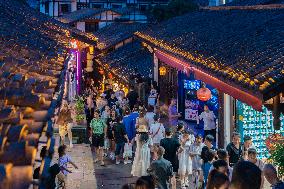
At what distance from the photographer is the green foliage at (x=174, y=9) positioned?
4881cm

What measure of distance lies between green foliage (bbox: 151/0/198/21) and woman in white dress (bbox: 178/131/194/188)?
1462 inches

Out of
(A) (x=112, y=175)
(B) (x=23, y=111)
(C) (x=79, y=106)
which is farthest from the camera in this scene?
(C) (x=79, y=106)

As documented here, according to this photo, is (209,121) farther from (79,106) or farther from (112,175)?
(79,106)

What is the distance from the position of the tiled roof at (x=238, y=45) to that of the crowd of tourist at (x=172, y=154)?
4.58 ft

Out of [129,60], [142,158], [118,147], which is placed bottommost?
[142,158]

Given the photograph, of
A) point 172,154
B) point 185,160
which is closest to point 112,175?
point 185,160

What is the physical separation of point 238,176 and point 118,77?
2332 cm

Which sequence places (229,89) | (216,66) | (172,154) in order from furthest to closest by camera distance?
(216,66)
(172,154)
(229,89)

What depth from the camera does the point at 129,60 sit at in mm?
32594

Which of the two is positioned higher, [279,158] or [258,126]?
[258,126]

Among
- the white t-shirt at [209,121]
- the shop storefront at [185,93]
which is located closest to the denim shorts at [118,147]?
the white t-shirt at [209,121]

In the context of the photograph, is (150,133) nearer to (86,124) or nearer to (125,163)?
(125,163)

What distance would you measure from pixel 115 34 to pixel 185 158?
31.3 m

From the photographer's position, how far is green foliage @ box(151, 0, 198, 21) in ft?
160
